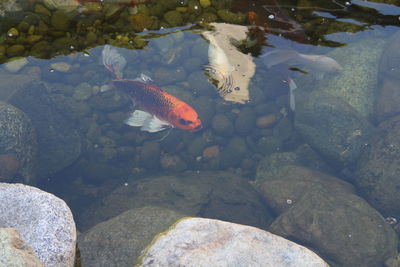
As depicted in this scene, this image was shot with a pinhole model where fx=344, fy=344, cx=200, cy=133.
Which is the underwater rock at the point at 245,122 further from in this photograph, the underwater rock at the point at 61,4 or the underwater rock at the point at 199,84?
the underwater rock at the point at 61,4

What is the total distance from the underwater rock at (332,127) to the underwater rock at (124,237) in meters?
2.90

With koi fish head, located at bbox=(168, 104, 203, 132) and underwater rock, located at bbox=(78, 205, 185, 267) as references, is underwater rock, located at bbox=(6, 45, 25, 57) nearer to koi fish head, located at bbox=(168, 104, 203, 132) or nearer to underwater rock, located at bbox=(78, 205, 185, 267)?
koi fish head, located at bbox=(168, 104, 203, 132)

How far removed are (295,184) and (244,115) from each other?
151cm

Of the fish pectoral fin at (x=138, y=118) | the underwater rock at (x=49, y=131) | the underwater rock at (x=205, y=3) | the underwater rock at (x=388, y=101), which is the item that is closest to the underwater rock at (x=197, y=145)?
the fish pectoral fin at (x=138, y=118)

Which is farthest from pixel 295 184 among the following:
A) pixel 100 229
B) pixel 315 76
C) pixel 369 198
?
pixel 100 229

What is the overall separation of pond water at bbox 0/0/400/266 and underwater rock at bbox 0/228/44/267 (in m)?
1.69

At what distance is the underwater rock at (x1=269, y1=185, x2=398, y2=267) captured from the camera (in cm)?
460

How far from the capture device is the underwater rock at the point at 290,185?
207 inches

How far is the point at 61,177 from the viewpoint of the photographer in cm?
540

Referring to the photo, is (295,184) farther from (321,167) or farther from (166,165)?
(166,165)

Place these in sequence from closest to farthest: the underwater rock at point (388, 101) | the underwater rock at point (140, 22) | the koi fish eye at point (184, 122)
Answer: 1. the underwater rock at point (140, 22)
2. the koi fish eye at point (184, 122)
3. the underwater rock at point (388, 101)

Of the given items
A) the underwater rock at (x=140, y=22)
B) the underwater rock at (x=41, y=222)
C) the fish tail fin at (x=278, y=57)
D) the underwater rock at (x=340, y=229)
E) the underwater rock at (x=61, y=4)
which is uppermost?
the underwater rock at (x=61, y=4)

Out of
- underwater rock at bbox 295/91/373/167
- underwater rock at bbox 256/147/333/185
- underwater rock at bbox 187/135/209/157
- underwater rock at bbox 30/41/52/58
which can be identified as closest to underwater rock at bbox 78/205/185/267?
underwater rock at bbox 187/135/209/157

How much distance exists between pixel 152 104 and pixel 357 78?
3.88 m
